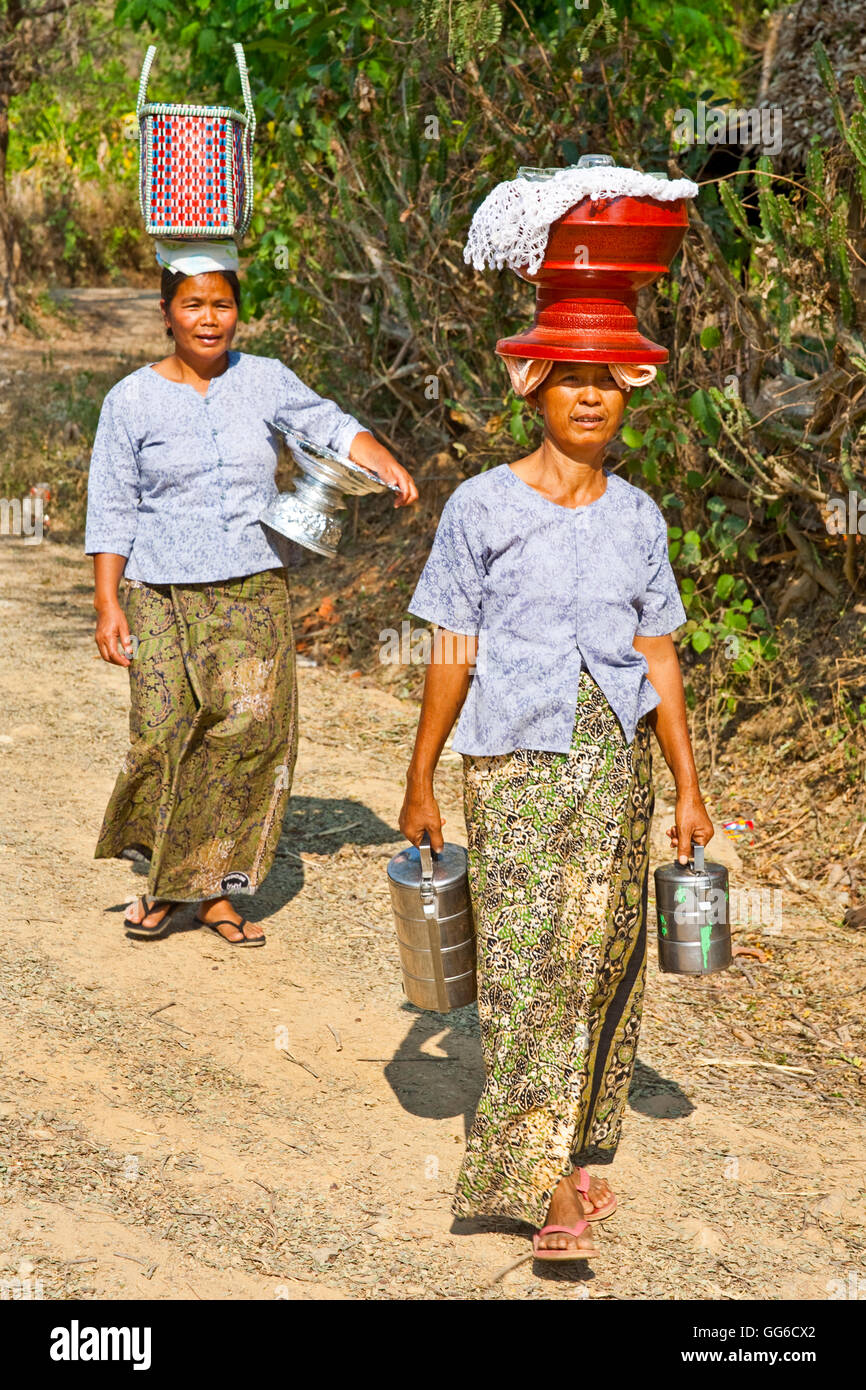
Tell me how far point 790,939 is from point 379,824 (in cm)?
153

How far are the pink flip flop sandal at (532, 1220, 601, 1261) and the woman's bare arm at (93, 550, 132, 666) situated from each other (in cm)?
184

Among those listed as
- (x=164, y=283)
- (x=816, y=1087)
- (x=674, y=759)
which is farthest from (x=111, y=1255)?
(x=164, y=283)

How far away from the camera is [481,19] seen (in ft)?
16.9

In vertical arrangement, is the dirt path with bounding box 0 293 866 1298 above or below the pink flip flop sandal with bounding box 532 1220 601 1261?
below

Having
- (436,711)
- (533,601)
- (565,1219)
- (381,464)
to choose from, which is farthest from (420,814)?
(381,464)

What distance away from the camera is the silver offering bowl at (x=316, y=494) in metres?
3.86

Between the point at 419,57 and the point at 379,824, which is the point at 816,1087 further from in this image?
the point at 419,57

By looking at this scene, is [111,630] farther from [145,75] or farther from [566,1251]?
[566,1251]

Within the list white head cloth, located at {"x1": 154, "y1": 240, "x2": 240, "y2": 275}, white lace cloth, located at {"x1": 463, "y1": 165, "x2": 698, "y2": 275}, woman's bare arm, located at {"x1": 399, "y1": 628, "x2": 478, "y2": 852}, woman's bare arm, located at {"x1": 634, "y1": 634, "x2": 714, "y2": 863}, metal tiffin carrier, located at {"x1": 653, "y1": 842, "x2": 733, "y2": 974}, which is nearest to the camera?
white lace cloth, located at {"x1": 463, "y1": 165, "x2": 698, "y2": 275}

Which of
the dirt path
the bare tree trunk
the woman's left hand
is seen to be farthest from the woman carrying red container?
the bare tree trunk

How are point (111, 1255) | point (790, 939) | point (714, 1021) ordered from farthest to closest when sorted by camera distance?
point (790, 939) < point (714, 1021) < point (111, 1255)

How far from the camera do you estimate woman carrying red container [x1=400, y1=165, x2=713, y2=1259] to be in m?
2.70

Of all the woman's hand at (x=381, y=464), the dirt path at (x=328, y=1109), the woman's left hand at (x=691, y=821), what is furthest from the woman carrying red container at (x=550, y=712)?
the woman's hand at (x=381, y=464)

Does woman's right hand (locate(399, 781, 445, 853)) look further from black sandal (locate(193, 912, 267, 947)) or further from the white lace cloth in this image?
black sandal (locate(193, 912, 267, 947))
